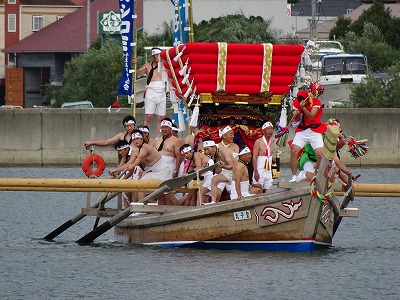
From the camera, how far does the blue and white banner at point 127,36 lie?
94.2 feet

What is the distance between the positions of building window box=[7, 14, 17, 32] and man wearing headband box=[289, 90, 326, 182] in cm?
7652

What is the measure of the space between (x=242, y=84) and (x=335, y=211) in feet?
9.20

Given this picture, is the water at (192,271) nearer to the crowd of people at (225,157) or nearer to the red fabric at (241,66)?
the crowd of people at (225,157)

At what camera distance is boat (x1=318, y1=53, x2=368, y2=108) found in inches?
2088

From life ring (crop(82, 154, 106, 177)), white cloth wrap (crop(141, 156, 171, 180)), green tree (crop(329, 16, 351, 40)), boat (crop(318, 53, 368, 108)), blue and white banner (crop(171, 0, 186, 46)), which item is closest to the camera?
white cloth wrap (crop(141, 156, 171, 180))

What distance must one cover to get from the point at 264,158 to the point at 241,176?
96 centimetres

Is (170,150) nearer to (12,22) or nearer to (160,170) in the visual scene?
(160,170)

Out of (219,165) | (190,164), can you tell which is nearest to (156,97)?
(190,164)

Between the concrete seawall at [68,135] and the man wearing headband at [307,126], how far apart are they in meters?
22.2

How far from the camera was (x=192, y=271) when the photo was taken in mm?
23672

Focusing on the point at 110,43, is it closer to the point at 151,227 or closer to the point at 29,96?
the point at 29,96

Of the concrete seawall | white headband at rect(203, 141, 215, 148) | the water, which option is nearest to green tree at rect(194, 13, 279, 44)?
the concrete seawall

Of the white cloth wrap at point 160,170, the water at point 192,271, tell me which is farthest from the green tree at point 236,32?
the white cloth wrap at point 160,170

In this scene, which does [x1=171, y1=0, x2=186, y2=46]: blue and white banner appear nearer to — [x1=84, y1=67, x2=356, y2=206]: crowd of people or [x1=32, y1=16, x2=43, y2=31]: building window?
[x1=84, y1=67, x2=356, y2=206]: crowd of people
